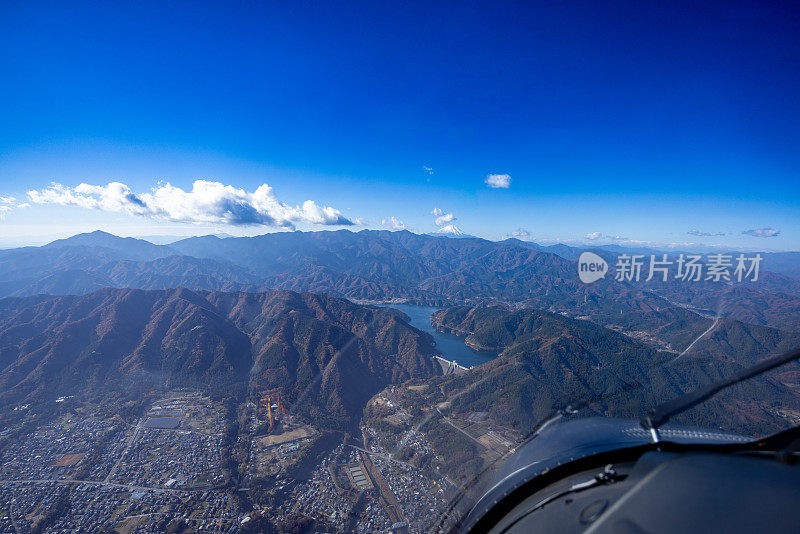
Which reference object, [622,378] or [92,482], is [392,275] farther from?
[92,482]

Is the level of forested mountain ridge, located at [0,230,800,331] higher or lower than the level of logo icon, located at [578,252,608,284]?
lower

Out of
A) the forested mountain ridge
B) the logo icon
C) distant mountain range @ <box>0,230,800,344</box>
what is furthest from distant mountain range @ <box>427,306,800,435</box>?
the forested mountain ridge

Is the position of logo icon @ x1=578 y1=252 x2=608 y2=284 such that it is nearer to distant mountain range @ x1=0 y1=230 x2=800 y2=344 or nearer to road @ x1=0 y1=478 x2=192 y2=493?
distant mountain range @ x1=0 y1=230 x2=800 y2=344

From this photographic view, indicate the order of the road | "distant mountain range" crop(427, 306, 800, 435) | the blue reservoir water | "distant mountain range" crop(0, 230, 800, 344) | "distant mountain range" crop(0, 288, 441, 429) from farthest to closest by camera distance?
the blue reservoir water
"distant mountain range" crop(0, 288, 441, 429)
"distant mountain range" crop(0, 230, 800, 344)
the road
"distant mountain range" crop(427, 306, 800, 435)

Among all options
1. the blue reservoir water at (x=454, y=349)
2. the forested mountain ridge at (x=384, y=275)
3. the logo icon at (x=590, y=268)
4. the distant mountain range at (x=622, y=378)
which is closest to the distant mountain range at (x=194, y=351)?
the blue reservoir water at (x=454, y=349)

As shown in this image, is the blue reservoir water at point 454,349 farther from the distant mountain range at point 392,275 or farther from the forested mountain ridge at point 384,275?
the distant mountain range at point 392,275
